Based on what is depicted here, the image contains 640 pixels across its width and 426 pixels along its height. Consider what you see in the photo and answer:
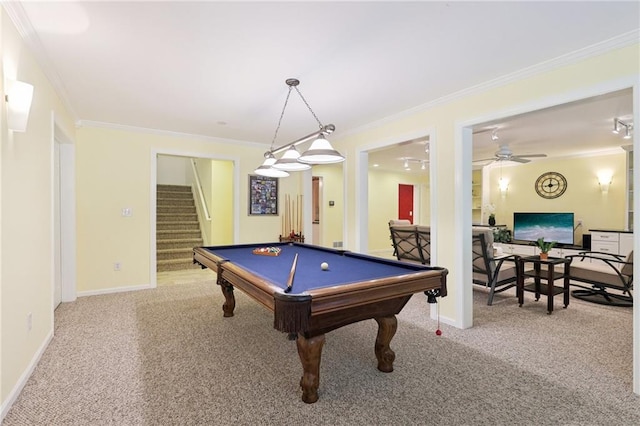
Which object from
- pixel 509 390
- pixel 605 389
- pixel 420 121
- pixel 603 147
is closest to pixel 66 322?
pixel 509 390

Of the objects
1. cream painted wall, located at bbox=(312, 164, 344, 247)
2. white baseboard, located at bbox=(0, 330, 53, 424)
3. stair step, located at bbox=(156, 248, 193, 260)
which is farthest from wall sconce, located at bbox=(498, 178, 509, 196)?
white baseboard, located at bbox=(0, 330, 53, 424)

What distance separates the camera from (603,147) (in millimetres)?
5637

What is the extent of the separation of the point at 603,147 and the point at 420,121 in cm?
449

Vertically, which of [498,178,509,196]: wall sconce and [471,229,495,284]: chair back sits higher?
[498,178,509,196]: wall sconce

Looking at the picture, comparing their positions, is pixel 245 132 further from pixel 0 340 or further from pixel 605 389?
pixel 605 389

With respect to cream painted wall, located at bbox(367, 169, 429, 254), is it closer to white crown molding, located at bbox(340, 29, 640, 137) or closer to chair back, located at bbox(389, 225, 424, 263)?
chair back, located at bbox(389, 225, 424, 263)

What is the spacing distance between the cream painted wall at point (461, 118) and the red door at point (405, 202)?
5.31 meters

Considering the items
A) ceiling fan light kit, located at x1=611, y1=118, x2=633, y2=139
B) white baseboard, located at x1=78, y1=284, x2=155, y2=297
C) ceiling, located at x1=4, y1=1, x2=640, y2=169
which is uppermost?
ceiling, located at x1=4, y1=1, x2=640, y2=169

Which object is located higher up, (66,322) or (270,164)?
(270,164)

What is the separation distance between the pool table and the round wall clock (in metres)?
6.08

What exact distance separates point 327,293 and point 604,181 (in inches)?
273

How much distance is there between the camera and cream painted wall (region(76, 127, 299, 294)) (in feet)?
13.8

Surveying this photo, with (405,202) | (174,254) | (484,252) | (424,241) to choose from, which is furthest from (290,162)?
(405,202)

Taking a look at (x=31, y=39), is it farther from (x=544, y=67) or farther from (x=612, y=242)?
(x=612, y=242)
